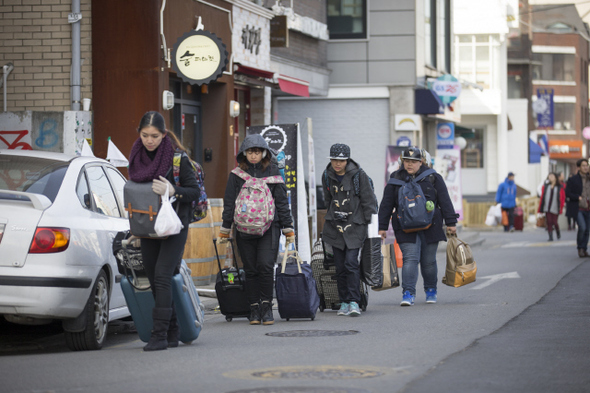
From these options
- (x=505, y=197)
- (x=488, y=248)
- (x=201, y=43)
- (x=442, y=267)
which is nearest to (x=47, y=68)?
(x=201, y=43)

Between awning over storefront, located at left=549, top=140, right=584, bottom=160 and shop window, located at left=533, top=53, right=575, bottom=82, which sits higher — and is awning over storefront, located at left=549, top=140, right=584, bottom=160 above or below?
below

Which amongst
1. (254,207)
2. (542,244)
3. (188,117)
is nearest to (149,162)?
(254,207)

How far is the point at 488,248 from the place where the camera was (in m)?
23.5

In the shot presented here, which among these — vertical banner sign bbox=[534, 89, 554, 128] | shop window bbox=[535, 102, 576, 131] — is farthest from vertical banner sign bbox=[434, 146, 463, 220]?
shop window bbox=[535, 102, 576, 131]

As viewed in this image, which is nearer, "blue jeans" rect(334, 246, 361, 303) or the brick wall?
"blue jeans" rect(334, 246, 361, 303)

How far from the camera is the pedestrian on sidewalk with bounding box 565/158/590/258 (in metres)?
18.8

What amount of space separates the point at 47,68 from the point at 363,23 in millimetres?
13738

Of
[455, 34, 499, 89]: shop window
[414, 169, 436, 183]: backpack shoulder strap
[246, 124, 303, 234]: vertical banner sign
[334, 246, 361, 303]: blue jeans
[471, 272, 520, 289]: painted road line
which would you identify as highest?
[455, 34, 499, 89]: shop window

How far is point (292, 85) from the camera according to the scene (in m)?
21.3

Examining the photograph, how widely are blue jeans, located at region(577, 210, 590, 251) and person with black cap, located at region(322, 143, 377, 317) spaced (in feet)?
31.1

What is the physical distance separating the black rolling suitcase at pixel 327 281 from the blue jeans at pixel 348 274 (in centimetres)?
25

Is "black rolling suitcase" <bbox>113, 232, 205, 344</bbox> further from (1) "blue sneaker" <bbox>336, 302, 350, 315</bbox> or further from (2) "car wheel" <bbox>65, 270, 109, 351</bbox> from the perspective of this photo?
(1) "blue sneaker" <bbox>336, 302, 350, 315</bbox>

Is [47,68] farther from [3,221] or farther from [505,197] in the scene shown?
[505,197]

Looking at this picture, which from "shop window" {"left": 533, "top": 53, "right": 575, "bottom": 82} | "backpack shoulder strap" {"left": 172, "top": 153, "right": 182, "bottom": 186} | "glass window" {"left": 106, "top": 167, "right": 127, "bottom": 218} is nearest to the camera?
"backpack shoulder strap" {"left": 172, "top": 153, "right": 182, "bottom": 186}
